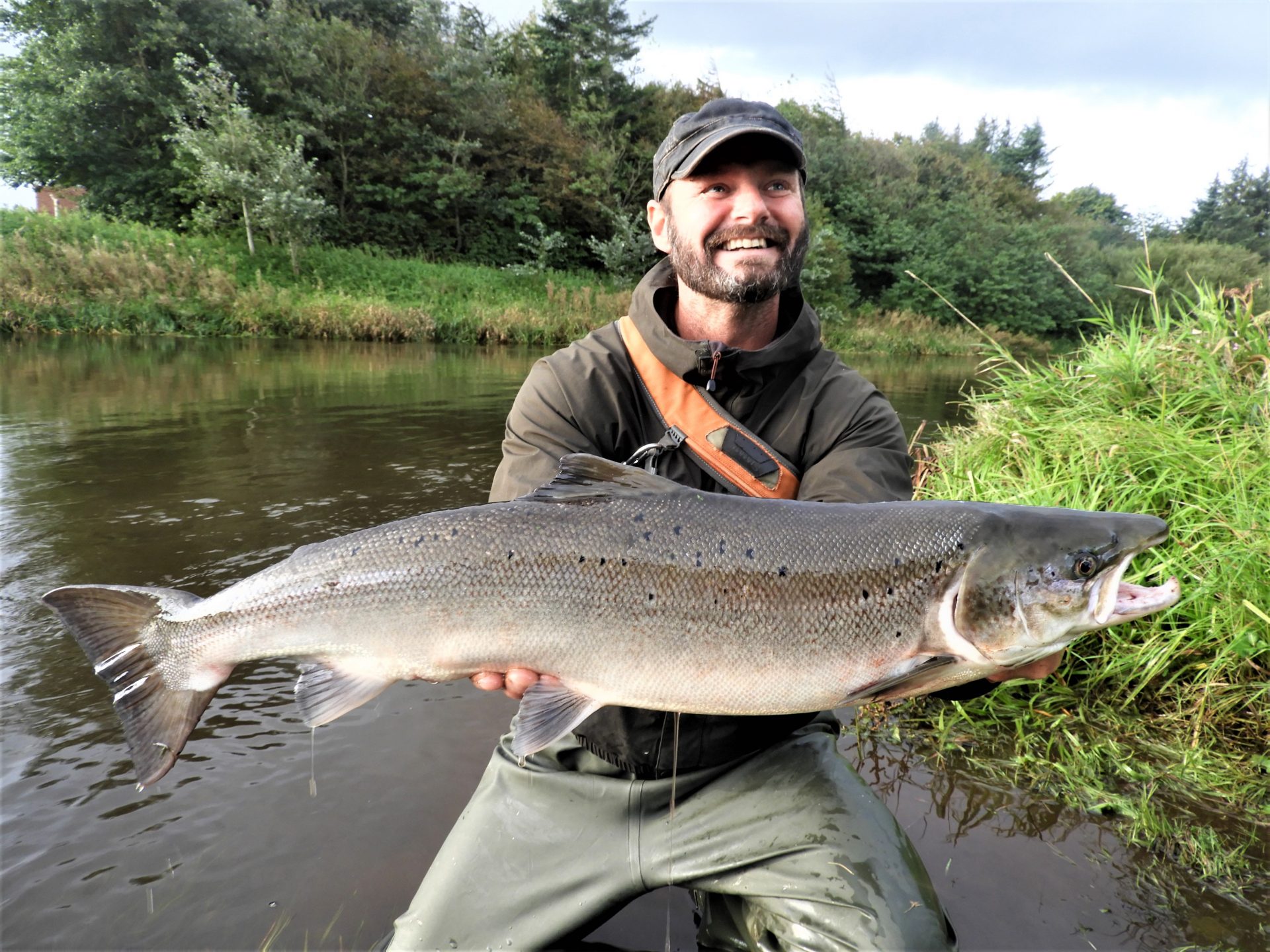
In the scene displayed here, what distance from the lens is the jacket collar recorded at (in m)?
2.98

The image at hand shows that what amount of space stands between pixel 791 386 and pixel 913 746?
180cm

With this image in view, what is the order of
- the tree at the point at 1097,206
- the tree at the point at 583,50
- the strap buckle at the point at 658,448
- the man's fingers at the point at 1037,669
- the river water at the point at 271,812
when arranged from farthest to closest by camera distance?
the tree at the point at 1097,206 → the tree at the point at 583,50 → the strap buckle at the point at 658,448 → the river water at the point at 271,812 → the man's fingers at the point at 1037,669

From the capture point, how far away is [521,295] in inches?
1054

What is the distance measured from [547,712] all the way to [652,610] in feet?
1.41

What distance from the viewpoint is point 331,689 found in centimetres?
234

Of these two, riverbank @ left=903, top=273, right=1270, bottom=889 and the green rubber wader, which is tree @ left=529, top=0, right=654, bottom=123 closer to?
riverbank @ left=903, top=273, right=1270, bottom=889

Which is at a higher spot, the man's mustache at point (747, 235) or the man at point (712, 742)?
the man's mustache at point (747, 235)

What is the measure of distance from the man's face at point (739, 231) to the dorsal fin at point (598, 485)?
3.47 ft

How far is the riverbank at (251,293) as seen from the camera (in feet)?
63.1

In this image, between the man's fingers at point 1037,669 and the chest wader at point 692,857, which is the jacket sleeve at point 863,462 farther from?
the chest wader at point 692,857

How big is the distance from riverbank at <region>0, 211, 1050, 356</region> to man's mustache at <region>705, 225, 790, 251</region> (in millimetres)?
20336

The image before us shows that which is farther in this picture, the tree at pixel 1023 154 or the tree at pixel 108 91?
the tree at pixel 1023 154

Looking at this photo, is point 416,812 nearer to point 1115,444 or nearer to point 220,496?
point 1115,444

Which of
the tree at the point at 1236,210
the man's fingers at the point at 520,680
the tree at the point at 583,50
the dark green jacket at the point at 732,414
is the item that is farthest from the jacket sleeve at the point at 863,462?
the tree at the point at 1236,210
